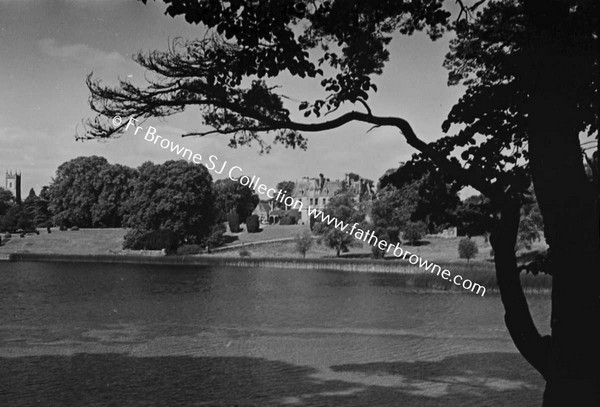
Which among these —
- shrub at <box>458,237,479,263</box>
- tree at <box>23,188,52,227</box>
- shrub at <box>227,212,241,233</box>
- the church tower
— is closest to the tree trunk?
shrub at <box>458,237,479,263</box>

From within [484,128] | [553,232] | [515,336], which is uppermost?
[484,128]

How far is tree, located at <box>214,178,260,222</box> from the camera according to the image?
131 meters

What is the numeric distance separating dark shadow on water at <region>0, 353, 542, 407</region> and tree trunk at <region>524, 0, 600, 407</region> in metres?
5.77

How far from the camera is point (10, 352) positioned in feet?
58.7

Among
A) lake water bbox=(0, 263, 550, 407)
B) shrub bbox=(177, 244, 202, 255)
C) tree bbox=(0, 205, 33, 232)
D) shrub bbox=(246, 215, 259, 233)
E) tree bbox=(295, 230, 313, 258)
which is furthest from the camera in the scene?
tree bbox=(0, 205, 33, 232)

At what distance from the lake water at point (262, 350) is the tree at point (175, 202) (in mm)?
41999

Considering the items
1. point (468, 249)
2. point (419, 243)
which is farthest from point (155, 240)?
point (468, 249)

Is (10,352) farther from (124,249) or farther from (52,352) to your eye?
(124,249)

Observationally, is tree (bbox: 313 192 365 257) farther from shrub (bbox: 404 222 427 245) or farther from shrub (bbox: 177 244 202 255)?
shrub (bbox: 177 244 202 255)

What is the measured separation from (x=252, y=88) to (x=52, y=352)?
1330 cm

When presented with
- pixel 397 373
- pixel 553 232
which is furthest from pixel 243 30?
pixel 397 373

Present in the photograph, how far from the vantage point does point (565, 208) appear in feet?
22.9

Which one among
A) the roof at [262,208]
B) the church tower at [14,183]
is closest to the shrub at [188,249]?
the roof at [262,208]

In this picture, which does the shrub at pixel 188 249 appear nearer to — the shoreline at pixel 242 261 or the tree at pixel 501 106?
the shoreline at pixel 242 261
